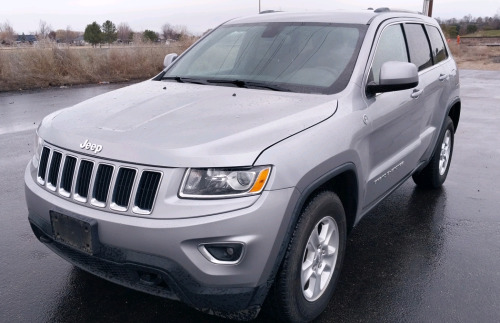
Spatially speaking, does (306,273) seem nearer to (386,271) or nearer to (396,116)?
(386,271)

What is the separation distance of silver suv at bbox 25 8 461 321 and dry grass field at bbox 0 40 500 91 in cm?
1228

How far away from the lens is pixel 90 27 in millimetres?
86875

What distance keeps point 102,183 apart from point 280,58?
1.83 metres

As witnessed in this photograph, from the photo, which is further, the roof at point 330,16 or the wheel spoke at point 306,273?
the roof at point 330,16

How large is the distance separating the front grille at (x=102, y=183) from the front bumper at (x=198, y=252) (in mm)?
68

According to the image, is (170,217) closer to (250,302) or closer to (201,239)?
(201,239)

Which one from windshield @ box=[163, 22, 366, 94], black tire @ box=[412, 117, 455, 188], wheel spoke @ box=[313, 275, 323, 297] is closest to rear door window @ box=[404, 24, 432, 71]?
black tire @ box=[412, 117, 455, 188]

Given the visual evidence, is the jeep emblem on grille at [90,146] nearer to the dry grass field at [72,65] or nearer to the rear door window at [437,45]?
the rear door window at [437,45]

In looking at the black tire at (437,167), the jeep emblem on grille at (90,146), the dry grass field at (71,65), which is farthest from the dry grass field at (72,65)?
the jeep emblem on grille at (90,146)

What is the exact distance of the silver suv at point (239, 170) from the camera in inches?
91.5

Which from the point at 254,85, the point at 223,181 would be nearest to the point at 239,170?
the point at 223,181

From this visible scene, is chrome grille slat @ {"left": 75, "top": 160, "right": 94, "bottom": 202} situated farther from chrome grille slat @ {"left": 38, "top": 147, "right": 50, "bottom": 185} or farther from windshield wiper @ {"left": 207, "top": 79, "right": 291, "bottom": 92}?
windshield wiper @ {"left": 207, "top": 79, "right": 291, "bottom": 92}

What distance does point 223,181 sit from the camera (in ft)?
7.79

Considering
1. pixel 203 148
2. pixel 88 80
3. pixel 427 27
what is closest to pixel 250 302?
pixel 203 148
